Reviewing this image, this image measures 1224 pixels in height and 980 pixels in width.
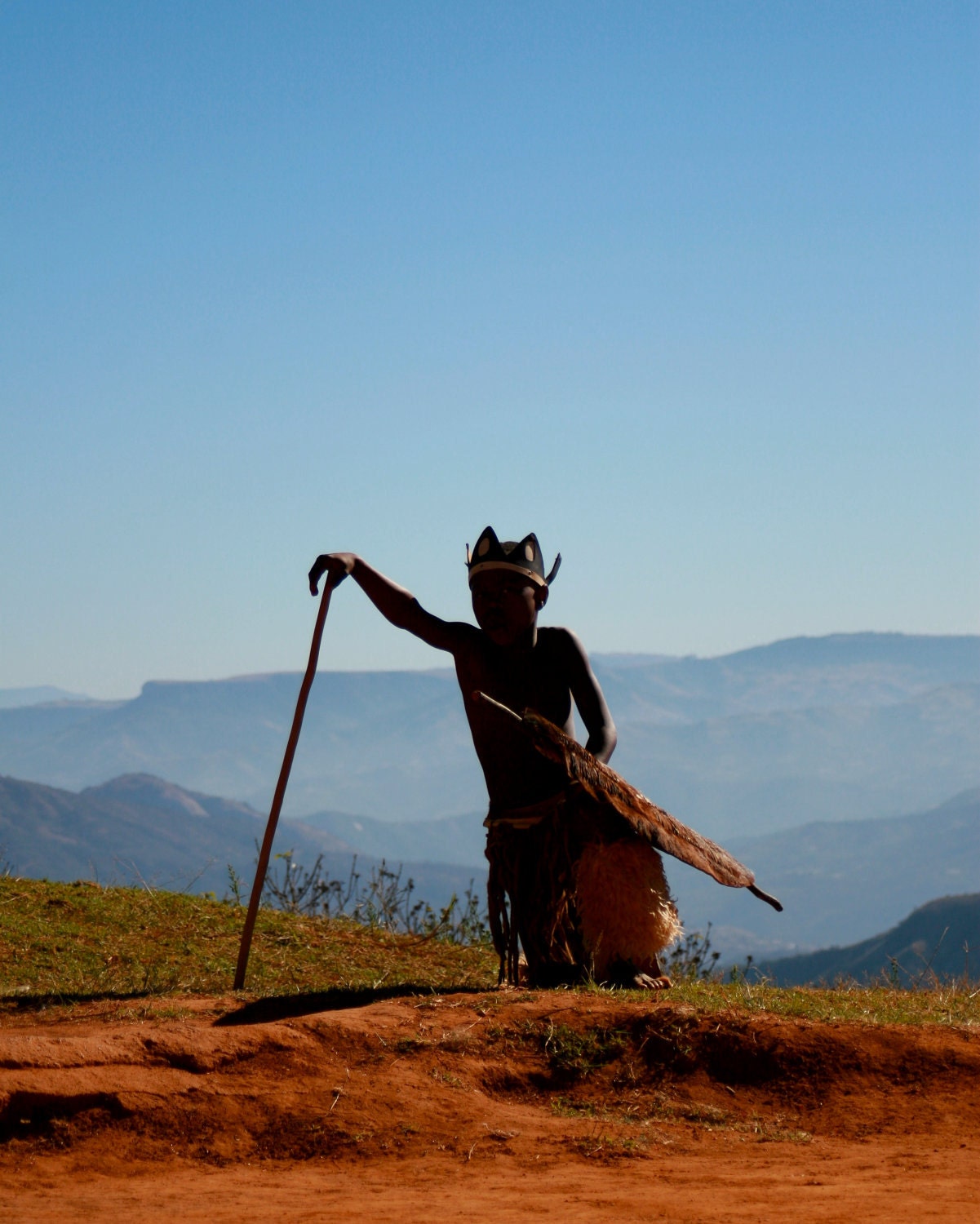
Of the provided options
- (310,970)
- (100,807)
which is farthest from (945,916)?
(100,807)

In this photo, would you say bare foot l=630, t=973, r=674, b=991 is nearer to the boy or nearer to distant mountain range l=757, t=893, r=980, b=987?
the boy

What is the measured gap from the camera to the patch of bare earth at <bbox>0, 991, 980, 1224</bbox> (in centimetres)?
399

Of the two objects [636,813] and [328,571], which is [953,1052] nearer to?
[636,813]

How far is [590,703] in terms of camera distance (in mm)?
6777

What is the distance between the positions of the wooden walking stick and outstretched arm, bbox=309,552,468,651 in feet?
0.26

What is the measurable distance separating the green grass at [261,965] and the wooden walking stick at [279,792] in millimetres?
234

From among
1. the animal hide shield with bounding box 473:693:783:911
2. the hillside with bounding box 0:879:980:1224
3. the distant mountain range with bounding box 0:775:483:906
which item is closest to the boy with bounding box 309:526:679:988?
the animal hide shield with bounding box 473:693:783:911

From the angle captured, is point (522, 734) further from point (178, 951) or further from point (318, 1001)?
point (178, 951)

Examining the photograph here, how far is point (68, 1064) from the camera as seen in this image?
4770 millimetres

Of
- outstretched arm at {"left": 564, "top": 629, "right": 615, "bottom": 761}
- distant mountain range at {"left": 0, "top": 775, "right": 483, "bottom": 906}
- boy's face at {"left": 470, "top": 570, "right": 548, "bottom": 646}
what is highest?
boy's face at {"left": 470, "top": 570, "right": 548, "bottom": 646}

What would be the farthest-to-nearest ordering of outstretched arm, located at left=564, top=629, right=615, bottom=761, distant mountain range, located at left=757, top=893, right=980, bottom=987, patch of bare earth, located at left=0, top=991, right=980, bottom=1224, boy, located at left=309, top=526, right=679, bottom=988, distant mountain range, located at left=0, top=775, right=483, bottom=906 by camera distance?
1. distant mountain range, located at left=0, top=775, right=483, bottom=906
2. distant mountain range, located at left=757, top=893, right=980, bottom=987
3. outstretched arm, located at left=564, top=629, right=615, bottom=761
4. boy, located at left=309, top=526, right=679, bottom=988
5. patch of bare earth, located at left=0, top=991, right=980, bottom=1224

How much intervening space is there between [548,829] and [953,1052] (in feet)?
6.76

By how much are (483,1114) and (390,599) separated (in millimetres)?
2983

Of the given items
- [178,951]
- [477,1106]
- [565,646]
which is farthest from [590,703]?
[178,951]
